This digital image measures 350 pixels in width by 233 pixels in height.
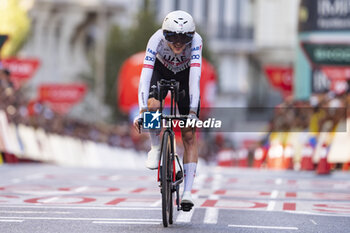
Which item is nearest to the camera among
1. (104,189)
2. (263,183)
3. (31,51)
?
(104,189)

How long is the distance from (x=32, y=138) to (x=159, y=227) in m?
15.9

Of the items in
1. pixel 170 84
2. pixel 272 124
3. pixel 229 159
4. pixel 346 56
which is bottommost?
pixel 229 159

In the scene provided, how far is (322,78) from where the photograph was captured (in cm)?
2614

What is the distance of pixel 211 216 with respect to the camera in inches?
394

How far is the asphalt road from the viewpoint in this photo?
908cm

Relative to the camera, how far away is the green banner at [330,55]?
2431cm

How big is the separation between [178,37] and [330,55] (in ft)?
52.0

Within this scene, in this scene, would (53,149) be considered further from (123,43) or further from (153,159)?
(123,43)

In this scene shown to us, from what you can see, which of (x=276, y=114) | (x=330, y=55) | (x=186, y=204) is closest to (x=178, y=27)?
(x=186, y=204)

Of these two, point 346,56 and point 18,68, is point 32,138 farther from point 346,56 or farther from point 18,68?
point 346,56

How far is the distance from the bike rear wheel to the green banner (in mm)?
15912

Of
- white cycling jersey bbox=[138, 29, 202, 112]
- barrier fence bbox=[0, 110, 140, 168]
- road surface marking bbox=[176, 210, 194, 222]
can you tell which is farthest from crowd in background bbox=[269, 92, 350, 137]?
white cycling jersey bbox=[138, 29, 202, 112]

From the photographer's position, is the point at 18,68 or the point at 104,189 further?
the point at 18,68

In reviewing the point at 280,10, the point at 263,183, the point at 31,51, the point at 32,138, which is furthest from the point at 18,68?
the point at 280,10
